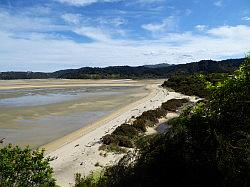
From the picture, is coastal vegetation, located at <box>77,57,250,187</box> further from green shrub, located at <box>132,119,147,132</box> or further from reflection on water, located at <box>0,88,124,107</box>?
reflection on water, located at <box>0,88,124,107</box>

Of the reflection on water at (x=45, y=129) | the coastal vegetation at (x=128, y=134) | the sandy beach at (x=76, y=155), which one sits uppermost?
the coastal vegetation at (x=128, y=134)

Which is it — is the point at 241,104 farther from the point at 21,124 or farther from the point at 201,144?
the point at 21,124

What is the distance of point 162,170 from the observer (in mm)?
6684

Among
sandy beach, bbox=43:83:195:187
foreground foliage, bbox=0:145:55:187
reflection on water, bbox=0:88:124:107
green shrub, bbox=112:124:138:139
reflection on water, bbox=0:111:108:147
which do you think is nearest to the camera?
foreground foliage, bbox=0:145:55:187

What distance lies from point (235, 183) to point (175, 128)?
4.37 feet

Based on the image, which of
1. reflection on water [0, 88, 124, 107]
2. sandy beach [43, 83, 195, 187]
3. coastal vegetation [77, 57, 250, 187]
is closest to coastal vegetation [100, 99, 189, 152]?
sandy beach [43, 83, 195, 187]

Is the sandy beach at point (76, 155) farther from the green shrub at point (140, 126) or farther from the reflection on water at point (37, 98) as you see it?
the reflection on water at point (37, 98)

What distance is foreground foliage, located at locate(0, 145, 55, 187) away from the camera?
291 inches

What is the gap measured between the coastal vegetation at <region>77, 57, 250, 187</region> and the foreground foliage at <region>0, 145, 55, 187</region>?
5.94ft

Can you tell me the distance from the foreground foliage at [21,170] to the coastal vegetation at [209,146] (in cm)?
181

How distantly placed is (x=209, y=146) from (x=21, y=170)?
11.6ft

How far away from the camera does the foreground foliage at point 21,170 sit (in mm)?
7395

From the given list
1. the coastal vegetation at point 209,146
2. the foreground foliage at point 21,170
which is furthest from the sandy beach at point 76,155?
the coastal vegetation at point 209,146

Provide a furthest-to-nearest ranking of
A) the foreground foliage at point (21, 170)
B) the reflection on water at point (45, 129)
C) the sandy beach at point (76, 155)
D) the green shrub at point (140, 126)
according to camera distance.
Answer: the reflection on water at point (45, 129)
the green shrub at point (140, 126)
the sandy beach at point (76, 155)
the foreground foliage at point (21, 170)
